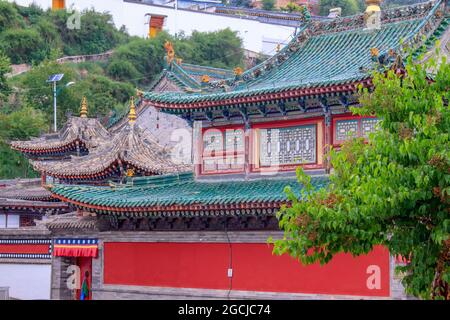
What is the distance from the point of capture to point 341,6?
112875 mm

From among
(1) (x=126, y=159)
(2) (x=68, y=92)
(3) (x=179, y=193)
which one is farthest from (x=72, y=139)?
(2) (x=68, y=92)

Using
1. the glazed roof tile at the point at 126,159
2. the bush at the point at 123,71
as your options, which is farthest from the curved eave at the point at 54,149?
the bush at the point at 123,71

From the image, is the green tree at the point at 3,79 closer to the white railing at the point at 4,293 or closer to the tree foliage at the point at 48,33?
the tree foliage at the point at 48,33

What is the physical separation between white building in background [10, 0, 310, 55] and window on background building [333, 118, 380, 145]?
214 feet

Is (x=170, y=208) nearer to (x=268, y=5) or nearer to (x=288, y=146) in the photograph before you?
(x=288, y=146)

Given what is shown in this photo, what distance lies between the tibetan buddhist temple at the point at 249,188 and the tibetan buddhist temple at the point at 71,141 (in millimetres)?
13566

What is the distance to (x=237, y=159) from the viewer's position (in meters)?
28.4

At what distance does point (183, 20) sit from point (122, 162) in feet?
193

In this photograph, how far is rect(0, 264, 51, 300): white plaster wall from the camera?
113 ft

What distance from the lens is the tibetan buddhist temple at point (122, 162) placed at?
1465 inches

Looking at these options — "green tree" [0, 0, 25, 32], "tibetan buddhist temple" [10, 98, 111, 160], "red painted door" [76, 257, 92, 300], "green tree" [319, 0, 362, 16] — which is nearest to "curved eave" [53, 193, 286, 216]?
"red painted door" [76, 257, 92, 300]

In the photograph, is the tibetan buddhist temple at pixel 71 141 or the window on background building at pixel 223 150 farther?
the tibetan buddhist temple at pixel 71 141

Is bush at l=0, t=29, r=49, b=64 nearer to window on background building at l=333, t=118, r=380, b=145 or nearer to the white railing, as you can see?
the white railing
